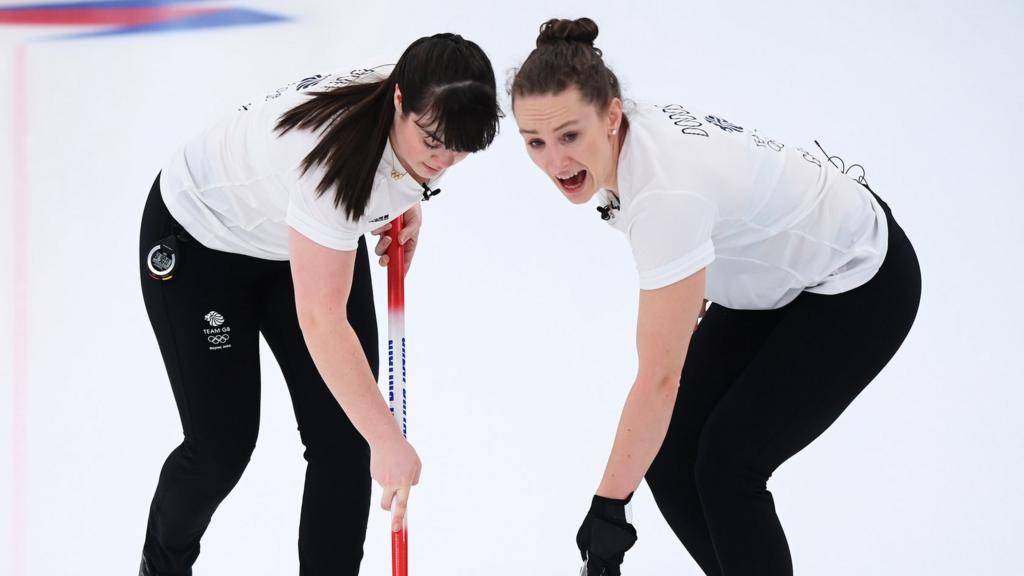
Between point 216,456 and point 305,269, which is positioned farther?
point 216,456

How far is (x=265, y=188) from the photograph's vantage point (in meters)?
1.76

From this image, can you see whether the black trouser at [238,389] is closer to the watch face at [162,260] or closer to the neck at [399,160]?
the watch face at [162,260]

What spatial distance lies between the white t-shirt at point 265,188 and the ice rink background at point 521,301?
105cm

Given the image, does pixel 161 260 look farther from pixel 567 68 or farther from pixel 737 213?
pixel 737 213

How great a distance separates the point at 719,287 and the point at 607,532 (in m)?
0.41

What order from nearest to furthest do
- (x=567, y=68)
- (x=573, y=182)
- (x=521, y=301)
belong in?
(x=567, y=68)
(x=573, y=182)
(x=521, y=301)

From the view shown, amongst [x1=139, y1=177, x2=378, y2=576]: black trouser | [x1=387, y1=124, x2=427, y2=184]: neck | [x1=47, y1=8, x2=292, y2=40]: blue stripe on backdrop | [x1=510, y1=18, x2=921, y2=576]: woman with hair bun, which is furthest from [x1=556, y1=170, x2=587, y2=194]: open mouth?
[x1=47, y1=8, x2=292, y2=40]: blue stripe on backdrop

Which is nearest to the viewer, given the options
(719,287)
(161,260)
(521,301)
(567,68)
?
(567,68)

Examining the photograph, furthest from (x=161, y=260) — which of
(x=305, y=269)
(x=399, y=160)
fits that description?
(x=399, y=160)

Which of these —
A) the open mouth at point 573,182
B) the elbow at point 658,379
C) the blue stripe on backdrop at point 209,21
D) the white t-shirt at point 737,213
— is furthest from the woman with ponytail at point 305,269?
the blue stripe on backdrop at point 209,21

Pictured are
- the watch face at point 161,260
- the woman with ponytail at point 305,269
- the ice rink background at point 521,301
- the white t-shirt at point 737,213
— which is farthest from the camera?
the ice rink background at point 521,301

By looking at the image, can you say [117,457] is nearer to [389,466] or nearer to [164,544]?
[164,544]

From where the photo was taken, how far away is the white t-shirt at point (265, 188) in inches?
63.3

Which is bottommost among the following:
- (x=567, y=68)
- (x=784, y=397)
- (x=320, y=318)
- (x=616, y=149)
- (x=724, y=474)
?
(x=724, y=474)
